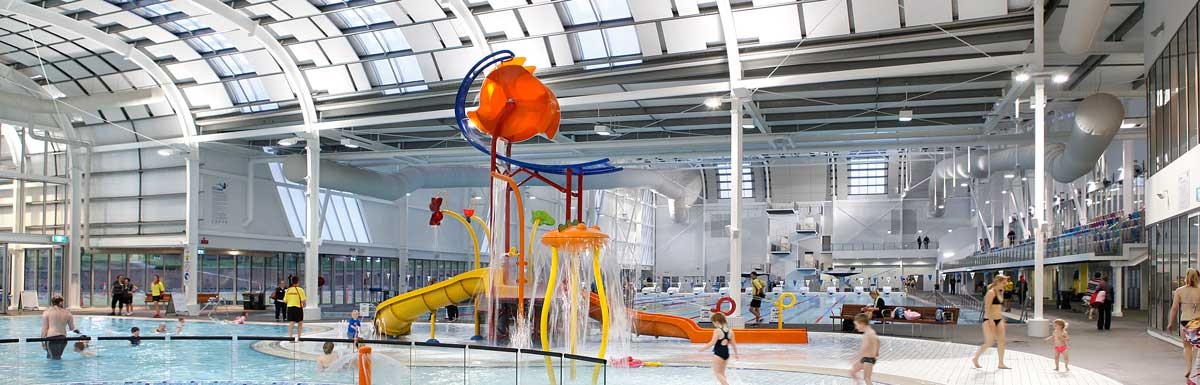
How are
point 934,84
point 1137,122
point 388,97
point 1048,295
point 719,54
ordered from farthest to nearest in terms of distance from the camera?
1. point 1048,295
2. point 1137,122
3. point 388,97
4. point 934,84
5. point 719,54

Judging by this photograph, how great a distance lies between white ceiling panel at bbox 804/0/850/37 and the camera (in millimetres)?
18172

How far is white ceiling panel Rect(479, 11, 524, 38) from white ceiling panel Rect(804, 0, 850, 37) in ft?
21.4

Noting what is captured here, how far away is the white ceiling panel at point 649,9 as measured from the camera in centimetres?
1914

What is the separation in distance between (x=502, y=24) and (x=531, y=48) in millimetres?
937

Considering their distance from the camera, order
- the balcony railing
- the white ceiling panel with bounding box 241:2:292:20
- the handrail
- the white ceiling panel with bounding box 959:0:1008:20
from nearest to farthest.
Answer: the handrail → the white ceiling panel with bounding box 959:0:1008:20 → the white ceiling panel with bounding box 241:2:292:20 → the balcony railing

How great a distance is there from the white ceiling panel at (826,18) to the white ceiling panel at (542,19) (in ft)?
18.2

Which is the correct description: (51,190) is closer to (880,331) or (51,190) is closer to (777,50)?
(777,50)

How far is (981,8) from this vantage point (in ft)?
57.2

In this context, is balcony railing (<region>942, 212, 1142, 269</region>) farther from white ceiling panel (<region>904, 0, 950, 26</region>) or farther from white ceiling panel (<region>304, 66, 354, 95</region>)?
white ceiling panel (<region>304, 66, 354, 95</region>)

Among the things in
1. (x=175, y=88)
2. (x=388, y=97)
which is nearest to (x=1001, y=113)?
(x=388, y=97)

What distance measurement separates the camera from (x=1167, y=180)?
16391 millimetres

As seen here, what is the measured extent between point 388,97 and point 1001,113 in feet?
52.4

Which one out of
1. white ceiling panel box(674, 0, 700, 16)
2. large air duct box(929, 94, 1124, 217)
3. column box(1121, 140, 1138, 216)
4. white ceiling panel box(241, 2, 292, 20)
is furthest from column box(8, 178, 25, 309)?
column box(1121, 140, 1138, 216)

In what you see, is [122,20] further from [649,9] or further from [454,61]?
[649,9]
